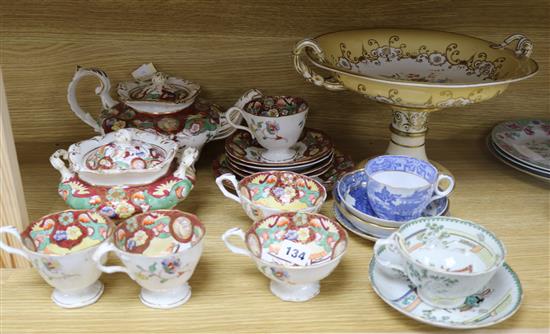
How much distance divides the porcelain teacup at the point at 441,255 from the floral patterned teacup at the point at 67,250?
341 millimetres

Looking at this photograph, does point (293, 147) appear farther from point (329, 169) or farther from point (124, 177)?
point (124, 177)

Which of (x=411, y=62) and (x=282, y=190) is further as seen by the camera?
(x=411, y=62)

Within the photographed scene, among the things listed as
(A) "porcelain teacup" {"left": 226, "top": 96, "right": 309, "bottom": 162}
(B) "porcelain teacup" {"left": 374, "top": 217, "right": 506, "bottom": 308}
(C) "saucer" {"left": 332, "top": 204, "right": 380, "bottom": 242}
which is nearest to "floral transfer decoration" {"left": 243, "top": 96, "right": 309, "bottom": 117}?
(A) "porcelain teacup" {"left": 226, "top": 96, "right": 309, "bottom": 162}

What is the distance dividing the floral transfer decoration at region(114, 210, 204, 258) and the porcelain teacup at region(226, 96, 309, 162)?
0.23m

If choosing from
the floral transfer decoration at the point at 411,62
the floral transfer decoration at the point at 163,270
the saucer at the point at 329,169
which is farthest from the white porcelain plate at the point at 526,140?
the floral transfer decoration at the point at 163,270

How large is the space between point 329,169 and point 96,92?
41cm

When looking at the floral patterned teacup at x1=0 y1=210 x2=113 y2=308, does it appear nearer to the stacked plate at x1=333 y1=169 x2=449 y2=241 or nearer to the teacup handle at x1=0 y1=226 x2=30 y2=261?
the teacup handle at x1=0 y1=226 x2=30 y2=261

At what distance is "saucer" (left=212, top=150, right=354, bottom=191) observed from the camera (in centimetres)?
90

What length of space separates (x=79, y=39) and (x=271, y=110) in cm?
36

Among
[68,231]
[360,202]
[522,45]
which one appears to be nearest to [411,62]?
[522,45]

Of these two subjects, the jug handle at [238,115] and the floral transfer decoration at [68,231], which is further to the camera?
the jug handle at [238,115]

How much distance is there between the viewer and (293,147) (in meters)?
0.97

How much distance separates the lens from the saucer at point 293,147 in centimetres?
90

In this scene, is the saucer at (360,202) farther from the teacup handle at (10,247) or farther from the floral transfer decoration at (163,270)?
the teacup handle at (10,247)
